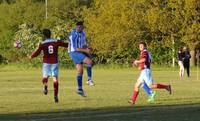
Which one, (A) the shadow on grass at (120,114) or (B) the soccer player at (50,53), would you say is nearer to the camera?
(A) the shadow on grass at (120,114)

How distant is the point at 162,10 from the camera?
215ft

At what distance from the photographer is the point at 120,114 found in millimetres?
15289

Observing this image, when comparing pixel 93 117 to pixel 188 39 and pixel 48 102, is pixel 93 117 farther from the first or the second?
pixel 188 39

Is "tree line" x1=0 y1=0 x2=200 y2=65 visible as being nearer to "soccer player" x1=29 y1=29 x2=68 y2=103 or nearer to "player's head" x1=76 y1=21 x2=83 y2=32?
"player's head" x1=76 y1=21 x2=83 y2=32

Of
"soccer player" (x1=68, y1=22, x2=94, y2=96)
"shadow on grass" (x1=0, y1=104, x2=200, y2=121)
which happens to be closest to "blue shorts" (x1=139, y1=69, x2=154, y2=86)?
"shadow on grass" (x1=0, y1=104, x2=200, y2=121)

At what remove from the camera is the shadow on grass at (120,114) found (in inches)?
561

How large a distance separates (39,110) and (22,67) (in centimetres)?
5454

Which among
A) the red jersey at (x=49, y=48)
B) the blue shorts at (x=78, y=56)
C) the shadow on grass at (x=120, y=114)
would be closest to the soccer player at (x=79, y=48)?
the blue shorts at (x=78, y=56)

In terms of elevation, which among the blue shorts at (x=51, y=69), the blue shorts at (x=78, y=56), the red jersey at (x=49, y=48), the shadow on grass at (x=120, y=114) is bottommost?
the shadow on grass at (x=120, y=114)

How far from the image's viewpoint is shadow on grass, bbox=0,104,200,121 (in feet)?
46.8

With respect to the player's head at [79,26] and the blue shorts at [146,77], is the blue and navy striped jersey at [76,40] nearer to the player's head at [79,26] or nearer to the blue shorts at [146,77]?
the player's head at [79,26]

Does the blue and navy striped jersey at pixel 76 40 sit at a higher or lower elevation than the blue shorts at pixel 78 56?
higher

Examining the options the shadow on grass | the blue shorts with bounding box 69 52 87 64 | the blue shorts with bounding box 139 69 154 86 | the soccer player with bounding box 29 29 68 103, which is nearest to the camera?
the shadow on grass

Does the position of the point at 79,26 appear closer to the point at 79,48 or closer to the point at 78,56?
the point at 79,48
